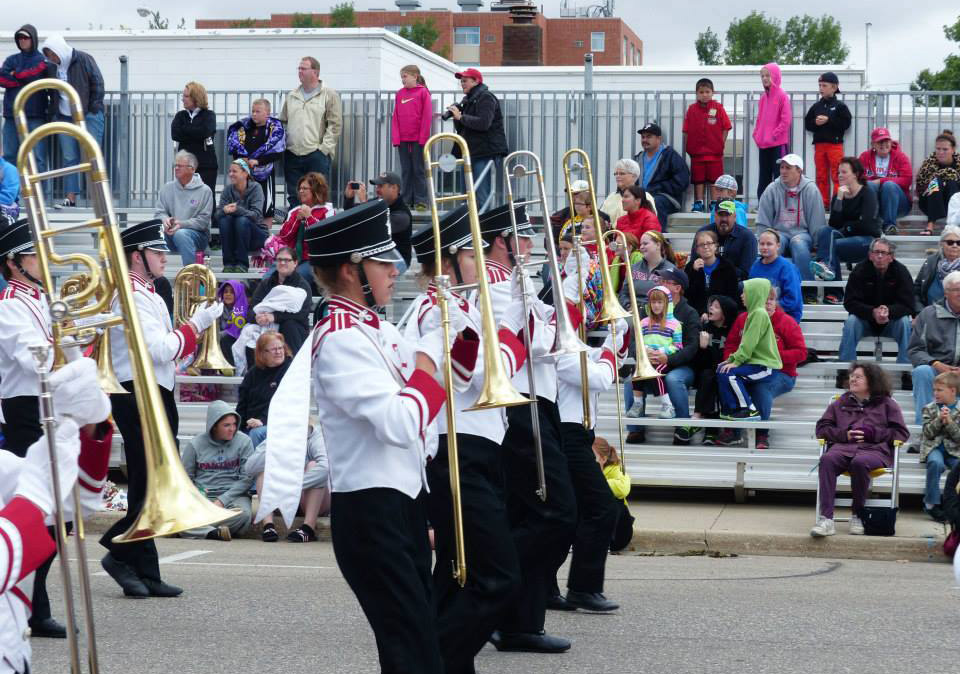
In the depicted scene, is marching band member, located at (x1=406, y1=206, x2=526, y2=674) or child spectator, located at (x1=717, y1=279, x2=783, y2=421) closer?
marching band member, located at (x1=406, y1=206, x2=526, y2=674)

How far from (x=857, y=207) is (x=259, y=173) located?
6725mm

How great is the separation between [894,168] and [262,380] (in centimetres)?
→ 777

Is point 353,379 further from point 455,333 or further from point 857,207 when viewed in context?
point 857,207

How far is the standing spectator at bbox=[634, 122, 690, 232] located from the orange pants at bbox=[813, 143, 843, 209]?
1.50 meters

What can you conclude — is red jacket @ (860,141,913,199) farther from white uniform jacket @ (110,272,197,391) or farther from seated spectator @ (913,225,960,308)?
white uniform jacket @ (110,272,197,391)

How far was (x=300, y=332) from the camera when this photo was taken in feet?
43.3

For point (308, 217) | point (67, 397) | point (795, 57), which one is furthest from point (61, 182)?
point (795, 57)

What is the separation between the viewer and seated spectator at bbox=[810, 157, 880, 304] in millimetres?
14352

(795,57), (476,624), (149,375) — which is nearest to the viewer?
(149,375)

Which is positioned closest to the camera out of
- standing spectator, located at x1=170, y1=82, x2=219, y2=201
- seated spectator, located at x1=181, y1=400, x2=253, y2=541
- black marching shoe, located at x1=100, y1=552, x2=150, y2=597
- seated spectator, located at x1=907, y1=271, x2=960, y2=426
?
black marching shoe, located at x1=100, y1=552, x2=150, y2=597

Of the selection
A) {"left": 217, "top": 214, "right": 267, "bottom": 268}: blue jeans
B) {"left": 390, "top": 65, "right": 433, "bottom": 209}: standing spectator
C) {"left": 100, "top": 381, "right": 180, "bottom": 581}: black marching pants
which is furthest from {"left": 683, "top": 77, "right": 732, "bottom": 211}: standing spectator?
{"left": 100, "top": 381, "right": 180, "bottom": 581}: black marching pants

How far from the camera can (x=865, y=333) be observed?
520 inches

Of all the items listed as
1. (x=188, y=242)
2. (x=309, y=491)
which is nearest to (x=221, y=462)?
(x=309, y=491)

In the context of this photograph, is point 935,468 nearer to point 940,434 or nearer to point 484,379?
point 940,434
